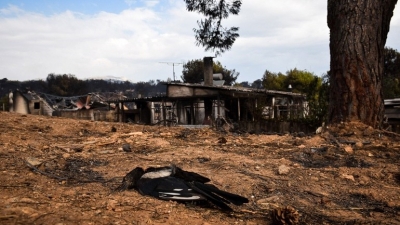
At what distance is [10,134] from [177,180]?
391 centimetres

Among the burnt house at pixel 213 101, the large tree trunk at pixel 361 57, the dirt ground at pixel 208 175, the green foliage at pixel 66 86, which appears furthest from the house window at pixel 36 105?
the large tree trunk at pixel 361 57

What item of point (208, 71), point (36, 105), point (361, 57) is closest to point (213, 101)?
point (208, 71)

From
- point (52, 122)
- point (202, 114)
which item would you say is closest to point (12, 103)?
point (202, 114)

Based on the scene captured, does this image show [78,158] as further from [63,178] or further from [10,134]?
[10,134]

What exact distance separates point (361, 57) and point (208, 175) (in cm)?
422

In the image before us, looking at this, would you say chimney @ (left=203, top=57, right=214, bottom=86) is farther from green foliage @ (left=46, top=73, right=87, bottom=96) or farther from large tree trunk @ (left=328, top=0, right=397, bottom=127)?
green foliage @ (left=46, top=73, right=87, bottom=96)

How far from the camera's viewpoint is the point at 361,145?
5.21m

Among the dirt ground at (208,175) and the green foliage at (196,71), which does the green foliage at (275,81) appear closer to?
the green foliage at (196,71)

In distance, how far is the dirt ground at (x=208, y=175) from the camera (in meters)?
2.51

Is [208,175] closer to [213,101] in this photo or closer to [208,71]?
[213,101]

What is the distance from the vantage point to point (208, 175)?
3627 mm

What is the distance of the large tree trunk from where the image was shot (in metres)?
6.30

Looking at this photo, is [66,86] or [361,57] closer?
[361,57]

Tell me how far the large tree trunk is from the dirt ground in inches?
17.4
